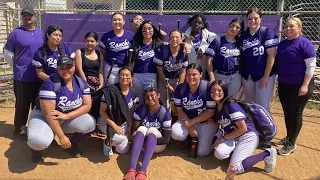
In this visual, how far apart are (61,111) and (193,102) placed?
1.72m

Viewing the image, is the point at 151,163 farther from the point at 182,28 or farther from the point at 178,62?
the point at 182,28

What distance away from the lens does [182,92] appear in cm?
462

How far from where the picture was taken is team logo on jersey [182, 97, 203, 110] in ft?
15.0

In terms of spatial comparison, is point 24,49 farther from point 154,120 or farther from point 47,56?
point 154,120

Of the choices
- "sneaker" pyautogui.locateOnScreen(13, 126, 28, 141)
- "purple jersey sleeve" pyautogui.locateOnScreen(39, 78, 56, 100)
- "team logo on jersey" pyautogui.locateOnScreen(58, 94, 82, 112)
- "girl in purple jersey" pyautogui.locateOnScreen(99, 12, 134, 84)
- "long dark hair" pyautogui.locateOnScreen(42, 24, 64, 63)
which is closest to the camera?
"purple jersey sleeve" pyautogui.locateOnScreen(39, 78, 56, 100)

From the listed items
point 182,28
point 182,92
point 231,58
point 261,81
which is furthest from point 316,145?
point 182,28

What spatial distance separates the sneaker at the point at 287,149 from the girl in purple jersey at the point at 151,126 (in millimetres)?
1605

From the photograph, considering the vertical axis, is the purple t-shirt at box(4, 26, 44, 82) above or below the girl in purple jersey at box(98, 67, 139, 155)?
above

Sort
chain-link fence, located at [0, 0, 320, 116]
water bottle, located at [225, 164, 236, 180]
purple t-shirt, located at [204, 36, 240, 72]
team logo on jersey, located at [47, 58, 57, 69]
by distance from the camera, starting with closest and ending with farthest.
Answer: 1. water bottle, located at [225, 164, 236, 180]
2. team logo on jersey, located at [47, 58, 57, 69]
3. purple t-shirt, located at [204, 36, 240, 72]
4. chain-link fence, located at [0, 0, 320, 116]

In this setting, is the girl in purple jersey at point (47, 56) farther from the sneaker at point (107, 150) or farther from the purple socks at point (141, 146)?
the purple socks at point (141, 146)

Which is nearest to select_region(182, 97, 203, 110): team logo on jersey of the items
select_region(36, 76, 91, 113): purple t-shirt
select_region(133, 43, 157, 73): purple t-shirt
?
select_region(133, 43, 157, 73): purple t-shirt

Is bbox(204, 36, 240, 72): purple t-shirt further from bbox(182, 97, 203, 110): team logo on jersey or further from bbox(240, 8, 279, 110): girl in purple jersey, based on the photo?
bbox(182, 97, 203, 110): team logo on jersey

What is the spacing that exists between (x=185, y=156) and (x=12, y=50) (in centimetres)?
290

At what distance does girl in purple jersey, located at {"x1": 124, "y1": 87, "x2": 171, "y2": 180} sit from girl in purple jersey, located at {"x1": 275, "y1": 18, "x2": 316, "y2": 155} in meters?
1.63
